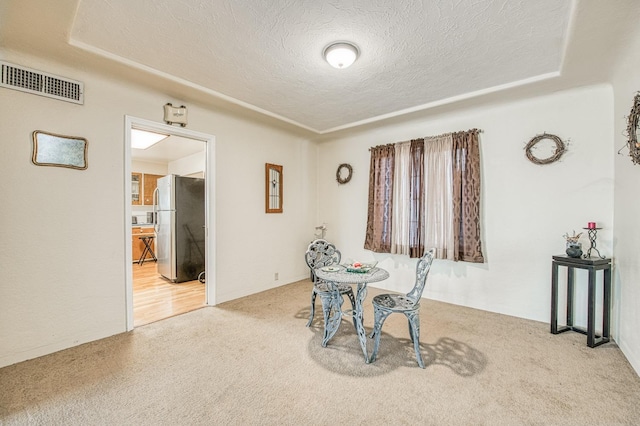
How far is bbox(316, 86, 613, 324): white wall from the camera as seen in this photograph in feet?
9.57

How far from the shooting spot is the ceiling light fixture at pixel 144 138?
4.34 meters

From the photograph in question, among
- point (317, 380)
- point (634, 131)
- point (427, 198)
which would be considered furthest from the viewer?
point (427, 198)

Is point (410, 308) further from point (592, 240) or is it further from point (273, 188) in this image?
point (273, 188)

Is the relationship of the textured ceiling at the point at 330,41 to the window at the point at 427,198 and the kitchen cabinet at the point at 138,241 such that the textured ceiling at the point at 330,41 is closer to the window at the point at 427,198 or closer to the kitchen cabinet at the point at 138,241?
the window at the point at 427,198

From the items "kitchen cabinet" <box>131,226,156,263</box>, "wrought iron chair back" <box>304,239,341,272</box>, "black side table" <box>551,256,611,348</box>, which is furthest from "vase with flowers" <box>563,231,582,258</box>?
"kitchen cabinet" <box>131,226,156,263</box>

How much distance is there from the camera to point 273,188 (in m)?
4.54

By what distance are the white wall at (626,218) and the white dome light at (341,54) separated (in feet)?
6.66

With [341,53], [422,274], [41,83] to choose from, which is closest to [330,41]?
[341,53]

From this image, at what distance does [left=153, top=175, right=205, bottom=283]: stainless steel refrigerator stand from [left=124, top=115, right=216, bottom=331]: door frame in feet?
4.98

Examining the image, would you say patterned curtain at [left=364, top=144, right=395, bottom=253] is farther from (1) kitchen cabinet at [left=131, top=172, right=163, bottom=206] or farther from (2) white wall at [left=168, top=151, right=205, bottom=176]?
(1) kitchen cabinet at [left=131, top=172, right=163, bottom=206]

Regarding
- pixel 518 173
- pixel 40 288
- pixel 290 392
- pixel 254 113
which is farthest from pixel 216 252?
pixel 518 173

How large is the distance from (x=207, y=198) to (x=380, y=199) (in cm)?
257

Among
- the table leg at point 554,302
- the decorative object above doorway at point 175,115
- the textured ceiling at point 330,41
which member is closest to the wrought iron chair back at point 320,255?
the textured ceiling at point 330,41

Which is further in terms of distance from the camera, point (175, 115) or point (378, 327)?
point (175, 115)
